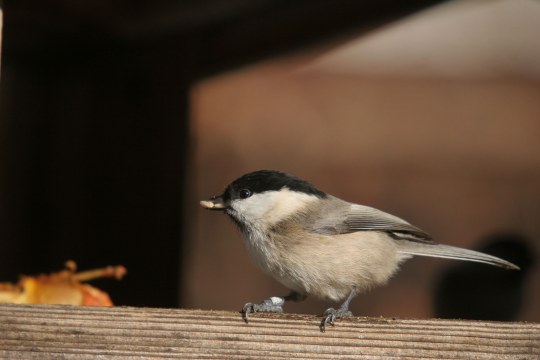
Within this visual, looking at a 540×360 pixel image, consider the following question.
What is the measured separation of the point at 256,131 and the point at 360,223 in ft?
4.43

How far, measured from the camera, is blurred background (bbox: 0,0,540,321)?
11.7ft

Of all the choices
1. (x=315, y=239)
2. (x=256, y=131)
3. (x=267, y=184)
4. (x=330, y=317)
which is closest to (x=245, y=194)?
(x=267, y=184)

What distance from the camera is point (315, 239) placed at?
227 cm

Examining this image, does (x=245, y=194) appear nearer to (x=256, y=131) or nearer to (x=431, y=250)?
(x=431, y=250)

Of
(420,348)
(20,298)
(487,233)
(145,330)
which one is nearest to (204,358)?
(145,330)

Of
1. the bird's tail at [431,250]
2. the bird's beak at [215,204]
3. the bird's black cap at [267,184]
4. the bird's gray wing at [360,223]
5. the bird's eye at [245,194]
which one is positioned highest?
the bird's black cap at [267,184]

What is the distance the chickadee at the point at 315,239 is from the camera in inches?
88.7

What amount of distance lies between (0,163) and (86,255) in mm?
593

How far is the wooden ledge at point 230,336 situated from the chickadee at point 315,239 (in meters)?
0.44

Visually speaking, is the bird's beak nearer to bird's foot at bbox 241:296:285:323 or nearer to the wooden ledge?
bird's foot at bbox 241:296:285:323

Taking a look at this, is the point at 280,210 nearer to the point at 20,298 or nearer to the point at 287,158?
the point at 20,298

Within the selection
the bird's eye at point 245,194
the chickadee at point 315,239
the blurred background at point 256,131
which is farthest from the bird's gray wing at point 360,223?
the blurred background at point 256,131

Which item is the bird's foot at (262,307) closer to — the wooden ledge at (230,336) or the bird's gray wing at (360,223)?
the wooden ledge at (230,336)

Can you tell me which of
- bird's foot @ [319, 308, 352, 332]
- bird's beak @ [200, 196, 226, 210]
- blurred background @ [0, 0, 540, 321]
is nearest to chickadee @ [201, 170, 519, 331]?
bird's beak @ [200, 196, 226, 210]
